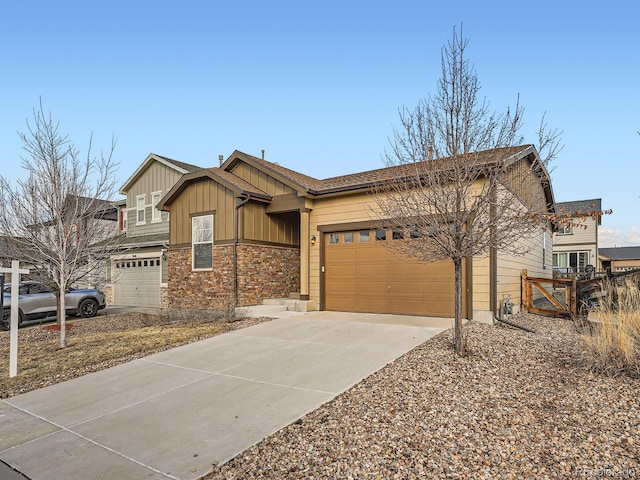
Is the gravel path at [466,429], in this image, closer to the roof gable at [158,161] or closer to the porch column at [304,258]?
the porch column at [304,258]

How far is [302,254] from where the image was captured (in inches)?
475

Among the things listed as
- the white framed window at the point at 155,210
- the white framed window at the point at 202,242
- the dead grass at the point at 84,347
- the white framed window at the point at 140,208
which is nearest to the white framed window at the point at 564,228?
the dead grass at the point at 84,347

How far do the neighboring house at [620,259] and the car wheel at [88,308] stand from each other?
37682mm

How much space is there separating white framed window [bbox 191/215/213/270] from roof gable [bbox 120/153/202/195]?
5.07 m

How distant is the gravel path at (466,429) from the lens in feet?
9.96

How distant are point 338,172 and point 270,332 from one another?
7832 mm

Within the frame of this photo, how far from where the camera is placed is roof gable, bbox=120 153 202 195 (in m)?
17.9

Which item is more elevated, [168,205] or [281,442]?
[168,205]

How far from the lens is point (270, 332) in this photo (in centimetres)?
867

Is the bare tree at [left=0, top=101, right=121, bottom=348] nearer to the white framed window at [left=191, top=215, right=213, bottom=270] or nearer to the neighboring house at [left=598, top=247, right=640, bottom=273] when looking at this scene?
the white framed window at [left=191, top=215, right=213, bottom=270]

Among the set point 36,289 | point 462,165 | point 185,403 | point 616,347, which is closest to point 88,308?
point 36,289

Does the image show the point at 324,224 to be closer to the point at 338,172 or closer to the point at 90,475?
the point at 338,172

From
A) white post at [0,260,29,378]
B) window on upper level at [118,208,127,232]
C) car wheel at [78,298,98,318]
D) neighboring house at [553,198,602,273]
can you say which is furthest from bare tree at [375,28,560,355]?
neighboring house at [553,198,602,273]

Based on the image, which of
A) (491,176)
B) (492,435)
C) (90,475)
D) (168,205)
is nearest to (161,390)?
(90,475)
